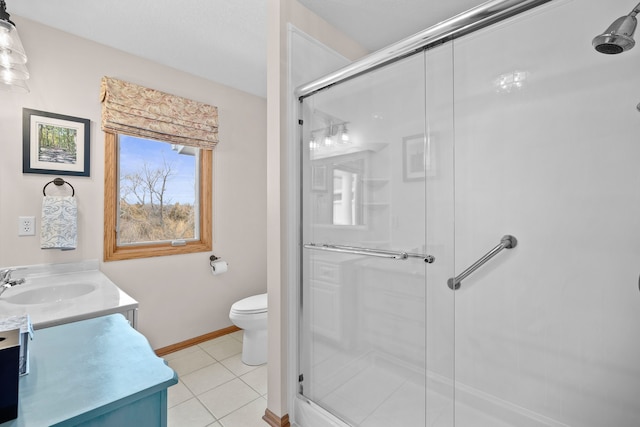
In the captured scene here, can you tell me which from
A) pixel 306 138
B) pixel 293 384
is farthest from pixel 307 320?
pixel 306 138

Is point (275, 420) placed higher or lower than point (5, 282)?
lower

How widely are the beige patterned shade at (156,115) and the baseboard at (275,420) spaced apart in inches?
84.9

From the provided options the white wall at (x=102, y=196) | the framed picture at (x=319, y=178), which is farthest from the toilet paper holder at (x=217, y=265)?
the framed picture at (x=319, y=178)

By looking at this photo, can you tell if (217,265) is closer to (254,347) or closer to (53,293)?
(254,347)

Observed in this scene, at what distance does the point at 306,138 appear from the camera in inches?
71.9

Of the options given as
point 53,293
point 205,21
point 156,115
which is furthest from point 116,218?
point 205,21

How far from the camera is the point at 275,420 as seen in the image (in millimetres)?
1749

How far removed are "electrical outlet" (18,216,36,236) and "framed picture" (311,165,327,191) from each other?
1.83 m

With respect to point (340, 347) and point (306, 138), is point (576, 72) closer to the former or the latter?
point (306, 138)

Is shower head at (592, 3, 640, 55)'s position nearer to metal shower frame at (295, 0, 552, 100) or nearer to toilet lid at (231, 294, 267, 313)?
metal shower frame at (295, 0, 552, 100)

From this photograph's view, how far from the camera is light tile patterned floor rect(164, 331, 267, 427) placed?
1809mm

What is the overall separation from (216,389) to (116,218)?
1.47 m

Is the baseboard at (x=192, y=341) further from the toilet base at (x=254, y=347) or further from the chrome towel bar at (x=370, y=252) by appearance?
the chrome towel bar at (x=370, y=252)

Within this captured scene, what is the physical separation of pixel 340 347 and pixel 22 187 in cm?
221
